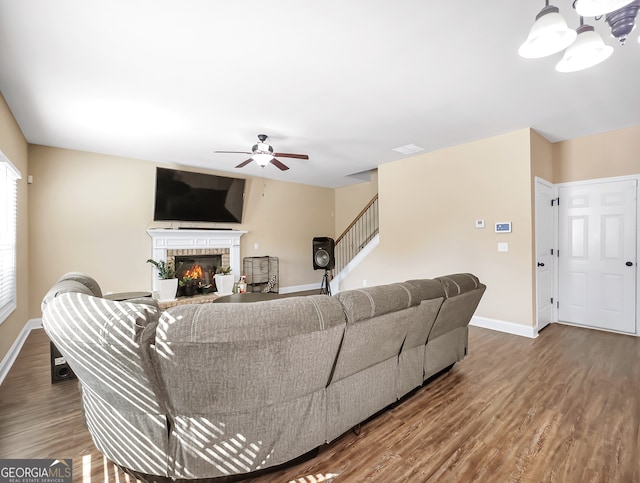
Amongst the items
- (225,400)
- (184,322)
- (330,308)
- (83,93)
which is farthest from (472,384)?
(83,93)

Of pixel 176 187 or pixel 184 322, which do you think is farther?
pixel 176 187

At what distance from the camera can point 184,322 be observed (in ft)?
4.23

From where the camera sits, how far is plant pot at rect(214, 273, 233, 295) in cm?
586

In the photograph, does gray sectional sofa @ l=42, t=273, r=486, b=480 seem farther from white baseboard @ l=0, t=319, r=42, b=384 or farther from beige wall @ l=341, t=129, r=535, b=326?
beige wall @ l=341, t=129, r=535, b=326

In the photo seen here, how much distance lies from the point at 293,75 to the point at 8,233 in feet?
11.2

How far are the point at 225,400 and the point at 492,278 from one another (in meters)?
3.98

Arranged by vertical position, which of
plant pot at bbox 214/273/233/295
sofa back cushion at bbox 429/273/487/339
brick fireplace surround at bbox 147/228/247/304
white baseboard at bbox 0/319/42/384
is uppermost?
brick fireplace surround at bbox 147/228/247/304

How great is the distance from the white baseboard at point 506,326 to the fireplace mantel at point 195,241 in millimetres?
4447

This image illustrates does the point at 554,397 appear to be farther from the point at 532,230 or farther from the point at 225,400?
the point at 225,400

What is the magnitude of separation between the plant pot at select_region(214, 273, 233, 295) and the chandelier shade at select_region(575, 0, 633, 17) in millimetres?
5670

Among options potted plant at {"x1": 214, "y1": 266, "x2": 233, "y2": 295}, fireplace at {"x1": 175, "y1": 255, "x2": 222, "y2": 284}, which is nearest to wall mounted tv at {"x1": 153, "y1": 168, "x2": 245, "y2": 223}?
fireplace at {"x1": 175, "y1": 255, "x2": 222, "y2": 284}

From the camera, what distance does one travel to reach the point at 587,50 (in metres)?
1.59

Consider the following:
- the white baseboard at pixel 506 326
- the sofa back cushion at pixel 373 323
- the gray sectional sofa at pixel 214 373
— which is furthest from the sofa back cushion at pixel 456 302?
the white baseboard at pixel 506 326

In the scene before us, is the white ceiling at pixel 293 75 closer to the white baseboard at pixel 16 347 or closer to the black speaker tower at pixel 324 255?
the white baseboard at pixel 16 347
